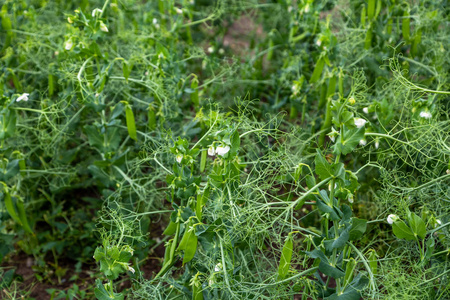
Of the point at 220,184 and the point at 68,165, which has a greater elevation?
the point at 220,184

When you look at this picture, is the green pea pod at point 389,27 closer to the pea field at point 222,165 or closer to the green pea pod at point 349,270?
the pea field at point 222,165

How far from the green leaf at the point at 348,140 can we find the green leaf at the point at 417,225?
34cm

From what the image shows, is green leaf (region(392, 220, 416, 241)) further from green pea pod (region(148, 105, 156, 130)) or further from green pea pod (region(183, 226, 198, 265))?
green pea pod (region(148, 105, 156, 130))

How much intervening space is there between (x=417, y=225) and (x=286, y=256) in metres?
0.46

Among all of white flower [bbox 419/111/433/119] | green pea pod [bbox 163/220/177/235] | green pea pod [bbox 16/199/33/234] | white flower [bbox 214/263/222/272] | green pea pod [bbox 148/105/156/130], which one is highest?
white flower [bbox 419/111/433/119]

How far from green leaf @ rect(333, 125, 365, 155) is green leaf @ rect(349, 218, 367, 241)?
0.24 meters

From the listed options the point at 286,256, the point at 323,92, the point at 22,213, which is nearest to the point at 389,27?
the point at 323,92

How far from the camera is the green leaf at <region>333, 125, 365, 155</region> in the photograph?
166 cm

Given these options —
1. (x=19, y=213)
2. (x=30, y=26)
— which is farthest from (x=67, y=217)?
(x=30, y=26)

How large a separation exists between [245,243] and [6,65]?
1745mm

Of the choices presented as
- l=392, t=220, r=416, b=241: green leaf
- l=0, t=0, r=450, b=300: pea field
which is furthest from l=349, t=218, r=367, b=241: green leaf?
l=392, t=220, r=416, b=241: green leaf

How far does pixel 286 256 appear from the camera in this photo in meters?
1.71

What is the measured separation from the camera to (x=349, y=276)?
5.74 ft

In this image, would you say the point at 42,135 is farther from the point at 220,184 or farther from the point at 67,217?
the point at 220,184
